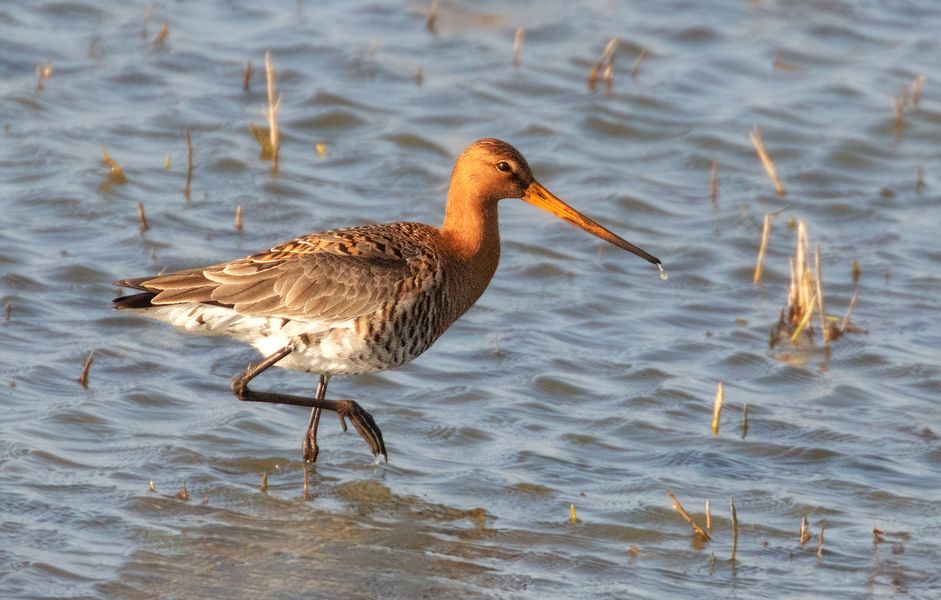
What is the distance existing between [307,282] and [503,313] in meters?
2.57

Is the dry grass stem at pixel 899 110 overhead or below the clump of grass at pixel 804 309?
overhead

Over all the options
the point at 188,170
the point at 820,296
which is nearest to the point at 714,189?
the point at 820,296

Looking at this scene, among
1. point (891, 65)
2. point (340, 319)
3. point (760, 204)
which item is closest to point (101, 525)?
point (340, 319)

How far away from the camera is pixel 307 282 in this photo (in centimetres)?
743

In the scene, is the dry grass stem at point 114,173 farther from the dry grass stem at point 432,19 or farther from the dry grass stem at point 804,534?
the dry grass stem at point 804,534

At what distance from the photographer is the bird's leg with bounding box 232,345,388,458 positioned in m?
7.50

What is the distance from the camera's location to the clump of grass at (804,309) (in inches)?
367

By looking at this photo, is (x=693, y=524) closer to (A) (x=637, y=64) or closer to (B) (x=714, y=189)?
(B) (x=714, y=189)

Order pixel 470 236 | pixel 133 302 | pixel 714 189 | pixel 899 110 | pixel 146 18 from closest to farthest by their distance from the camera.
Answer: pixel 133 302, pixel 470 236, pixel 714 189, pixel 899 110, pixel 146 18

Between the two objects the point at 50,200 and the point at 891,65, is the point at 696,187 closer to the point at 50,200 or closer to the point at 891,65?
the point at 891,65

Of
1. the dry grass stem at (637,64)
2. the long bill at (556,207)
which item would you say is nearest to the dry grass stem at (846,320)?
the long bill at (556,207)

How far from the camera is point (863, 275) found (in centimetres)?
1052

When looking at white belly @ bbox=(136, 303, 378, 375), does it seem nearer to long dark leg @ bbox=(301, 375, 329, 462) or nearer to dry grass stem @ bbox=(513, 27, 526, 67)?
long dark leg @ bbox=(301, 375, 329, 462)

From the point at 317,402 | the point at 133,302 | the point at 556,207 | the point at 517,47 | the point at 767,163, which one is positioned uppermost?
the point at 556,207
